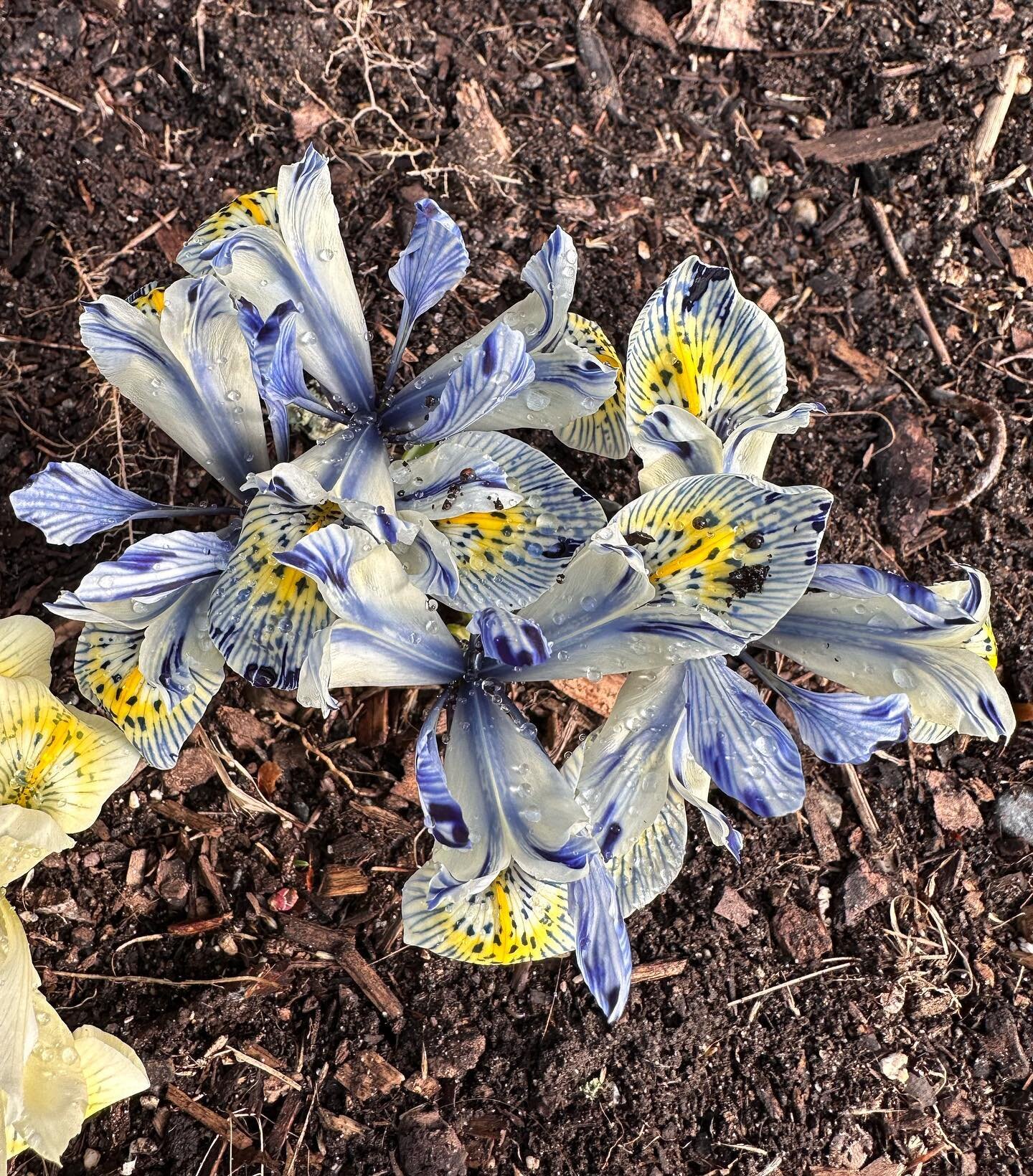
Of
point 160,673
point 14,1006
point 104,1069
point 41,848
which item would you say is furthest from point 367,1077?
point 160,673

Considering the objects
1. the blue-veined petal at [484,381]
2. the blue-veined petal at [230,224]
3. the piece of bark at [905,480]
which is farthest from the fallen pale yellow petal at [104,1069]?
the piece of bark at [905,480]

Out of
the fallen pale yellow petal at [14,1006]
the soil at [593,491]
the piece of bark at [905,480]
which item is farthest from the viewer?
the piece of bark at [905,480]

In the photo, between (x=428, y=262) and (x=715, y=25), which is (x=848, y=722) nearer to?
(x=428, y=262)

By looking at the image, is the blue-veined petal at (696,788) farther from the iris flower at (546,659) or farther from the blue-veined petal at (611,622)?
the blue-veined petal at (611,622)

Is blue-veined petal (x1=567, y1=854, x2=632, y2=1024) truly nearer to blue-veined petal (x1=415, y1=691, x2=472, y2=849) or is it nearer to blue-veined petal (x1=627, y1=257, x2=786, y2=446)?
blue-veined petal (x1=415, y1=691, x2=472, y2=849)

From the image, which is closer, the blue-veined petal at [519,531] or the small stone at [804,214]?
the blue-veined petal at [519,531]

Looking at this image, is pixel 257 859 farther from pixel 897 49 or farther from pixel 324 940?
pixel 897 49

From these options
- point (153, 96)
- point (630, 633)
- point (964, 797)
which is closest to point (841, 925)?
point (964, 797)
